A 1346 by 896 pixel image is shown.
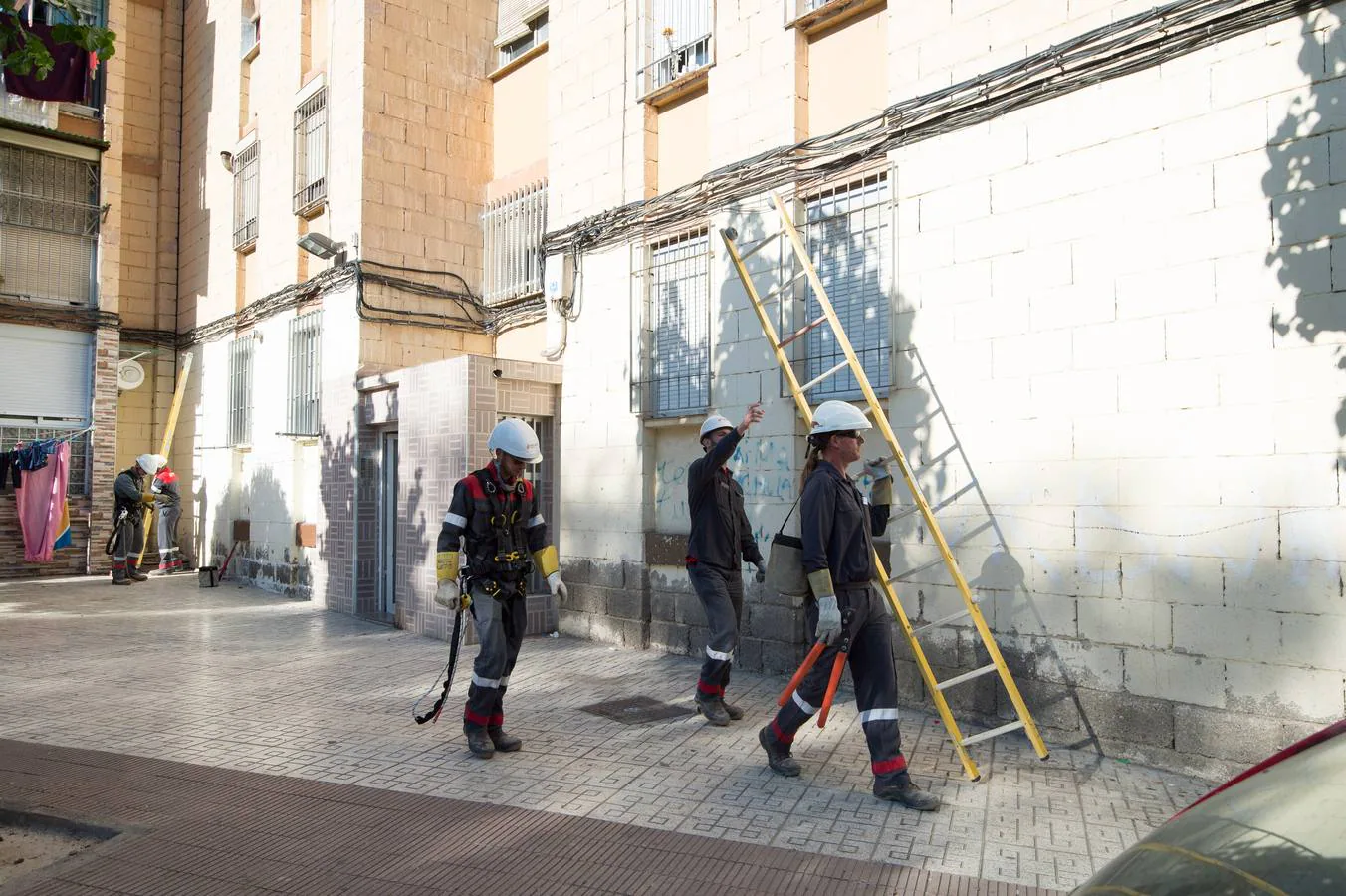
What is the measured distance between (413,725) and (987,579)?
3.93 metres

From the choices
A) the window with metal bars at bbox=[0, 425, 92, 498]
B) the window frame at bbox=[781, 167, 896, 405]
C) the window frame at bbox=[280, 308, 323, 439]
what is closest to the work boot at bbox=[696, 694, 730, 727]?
the window frame at bbox=[781, 167, 896, 405]

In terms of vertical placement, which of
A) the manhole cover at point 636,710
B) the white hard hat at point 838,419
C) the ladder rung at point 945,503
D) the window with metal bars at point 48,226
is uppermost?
the window with metal bars at point 48,226

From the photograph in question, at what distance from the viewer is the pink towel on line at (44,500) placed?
14.4 metres

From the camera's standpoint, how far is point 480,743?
18.4 ft

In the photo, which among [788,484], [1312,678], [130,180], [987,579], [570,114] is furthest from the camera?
[130,180]

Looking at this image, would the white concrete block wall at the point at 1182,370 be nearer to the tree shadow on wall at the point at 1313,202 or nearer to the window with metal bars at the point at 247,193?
the tree shadow on wall at the point at 1313,202

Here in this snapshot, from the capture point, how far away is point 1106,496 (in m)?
5.70

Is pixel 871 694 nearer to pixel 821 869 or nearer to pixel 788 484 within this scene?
pixel 821 869

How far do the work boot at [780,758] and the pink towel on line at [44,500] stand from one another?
13.3 metres

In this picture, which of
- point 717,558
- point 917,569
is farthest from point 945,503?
point 717,558

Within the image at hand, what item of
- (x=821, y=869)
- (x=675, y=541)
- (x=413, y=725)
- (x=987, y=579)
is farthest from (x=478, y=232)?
(x=821, y=869)

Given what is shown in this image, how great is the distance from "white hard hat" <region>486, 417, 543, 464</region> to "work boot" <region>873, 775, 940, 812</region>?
269cm

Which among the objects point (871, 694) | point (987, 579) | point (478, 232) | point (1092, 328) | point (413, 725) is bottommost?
point (413, 725)

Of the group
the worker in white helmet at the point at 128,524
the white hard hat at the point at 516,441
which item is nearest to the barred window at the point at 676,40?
the white hard hat at the point at 516,441
